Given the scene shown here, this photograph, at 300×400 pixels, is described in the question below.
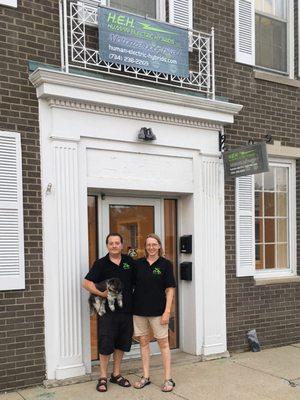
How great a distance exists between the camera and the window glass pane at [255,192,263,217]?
7.88 m

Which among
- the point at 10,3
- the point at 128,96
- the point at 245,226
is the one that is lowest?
the point at 245,226

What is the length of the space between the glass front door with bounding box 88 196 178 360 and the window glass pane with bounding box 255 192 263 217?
151 centimetres

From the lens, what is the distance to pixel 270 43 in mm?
8328

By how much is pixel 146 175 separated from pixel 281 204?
9.44 feet

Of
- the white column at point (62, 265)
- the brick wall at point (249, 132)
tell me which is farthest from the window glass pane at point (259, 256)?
the white column at point (62, 265)

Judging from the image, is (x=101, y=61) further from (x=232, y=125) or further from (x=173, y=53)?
(x=232, y=125)

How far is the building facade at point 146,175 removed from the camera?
18.0 ft

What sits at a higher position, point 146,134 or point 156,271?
point 146,134

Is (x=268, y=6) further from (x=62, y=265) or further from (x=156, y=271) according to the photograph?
(x=62, y=265)

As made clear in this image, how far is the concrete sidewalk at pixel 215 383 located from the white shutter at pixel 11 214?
124 centimetres

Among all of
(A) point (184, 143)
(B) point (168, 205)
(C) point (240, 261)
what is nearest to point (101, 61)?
(A) point (184, 143)

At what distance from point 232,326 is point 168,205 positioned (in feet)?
6.45

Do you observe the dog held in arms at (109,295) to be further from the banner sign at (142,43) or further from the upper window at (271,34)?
the upper window at (271,34)

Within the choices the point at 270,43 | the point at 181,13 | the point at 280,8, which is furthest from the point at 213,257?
the point at 280,8
